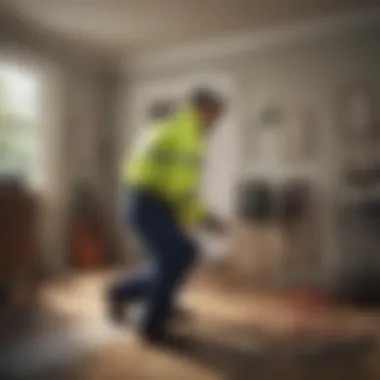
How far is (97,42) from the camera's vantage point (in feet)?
2.72

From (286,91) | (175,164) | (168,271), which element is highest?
(286,91)

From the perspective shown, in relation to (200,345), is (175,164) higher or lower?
higher

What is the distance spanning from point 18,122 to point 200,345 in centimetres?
53

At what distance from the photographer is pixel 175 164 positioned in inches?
33.6

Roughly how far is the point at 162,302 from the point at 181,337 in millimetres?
91

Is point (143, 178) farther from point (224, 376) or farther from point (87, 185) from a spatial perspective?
point (224, 376)

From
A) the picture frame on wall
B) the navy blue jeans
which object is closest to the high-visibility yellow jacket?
the navy blue jeans

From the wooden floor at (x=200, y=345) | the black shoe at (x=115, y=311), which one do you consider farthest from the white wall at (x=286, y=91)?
the black shoe at (x=115, y=311)

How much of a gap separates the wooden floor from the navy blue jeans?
35 millimetres

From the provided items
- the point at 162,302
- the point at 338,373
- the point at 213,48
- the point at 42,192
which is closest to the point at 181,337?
the point at 162,302

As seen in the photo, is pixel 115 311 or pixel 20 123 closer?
pixel 20 123

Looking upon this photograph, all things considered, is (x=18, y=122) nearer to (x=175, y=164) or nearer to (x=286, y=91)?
(x=175, y=164)

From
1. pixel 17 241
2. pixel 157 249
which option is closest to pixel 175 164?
pixel 157 249

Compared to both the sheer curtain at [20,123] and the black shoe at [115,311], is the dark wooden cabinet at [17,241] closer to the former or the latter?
the sheer curtain at [20,123]
